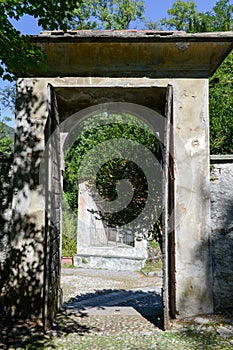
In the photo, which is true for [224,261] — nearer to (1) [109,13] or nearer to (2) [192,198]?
(2) [192,198]

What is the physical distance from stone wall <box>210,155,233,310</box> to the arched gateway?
0.23 m

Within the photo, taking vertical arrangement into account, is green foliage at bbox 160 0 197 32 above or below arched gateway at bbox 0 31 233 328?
above

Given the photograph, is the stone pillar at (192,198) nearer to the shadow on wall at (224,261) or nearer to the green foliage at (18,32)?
the shadow on wall at (224,261)

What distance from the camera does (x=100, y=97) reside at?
5164mm

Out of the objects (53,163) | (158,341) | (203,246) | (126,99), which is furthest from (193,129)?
(158,341)

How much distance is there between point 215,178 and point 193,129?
76 cm

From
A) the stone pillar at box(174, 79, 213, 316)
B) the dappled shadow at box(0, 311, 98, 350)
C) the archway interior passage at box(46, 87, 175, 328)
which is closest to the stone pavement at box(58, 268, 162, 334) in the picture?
the dappled shadow at box(0, 311, 98, 350)

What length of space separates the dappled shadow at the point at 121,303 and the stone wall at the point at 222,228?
914mm

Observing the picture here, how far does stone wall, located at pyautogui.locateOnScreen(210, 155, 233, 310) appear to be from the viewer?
15.2ft

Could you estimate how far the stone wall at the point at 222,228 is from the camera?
4645mm

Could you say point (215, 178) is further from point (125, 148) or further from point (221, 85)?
point (221, 85)

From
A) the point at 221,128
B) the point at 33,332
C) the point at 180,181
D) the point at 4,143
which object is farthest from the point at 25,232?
the point at 4,143

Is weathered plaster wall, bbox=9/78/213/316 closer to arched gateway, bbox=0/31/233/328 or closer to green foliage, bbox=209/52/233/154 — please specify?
arched gateway, bbox=0/31/233/328

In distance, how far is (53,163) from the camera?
15.7 ft
